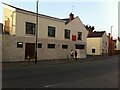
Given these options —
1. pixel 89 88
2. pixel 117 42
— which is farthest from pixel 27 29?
pixel 117 42

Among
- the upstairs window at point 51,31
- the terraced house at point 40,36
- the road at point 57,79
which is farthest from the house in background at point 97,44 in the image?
the road at point 57,79

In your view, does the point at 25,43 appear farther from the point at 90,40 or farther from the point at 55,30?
the point at 90,40

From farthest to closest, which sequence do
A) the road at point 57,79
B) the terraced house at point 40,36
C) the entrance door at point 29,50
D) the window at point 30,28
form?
1. the window at point 30,28
2. the entrance door at point 29,50
3. the terraced house at point 40,36
4. the road at point 57,79

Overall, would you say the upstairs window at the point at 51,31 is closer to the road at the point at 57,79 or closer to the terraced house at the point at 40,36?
the terraced house at the point at 40,36

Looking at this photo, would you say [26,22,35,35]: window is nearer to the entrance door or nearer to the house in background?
the entrance door

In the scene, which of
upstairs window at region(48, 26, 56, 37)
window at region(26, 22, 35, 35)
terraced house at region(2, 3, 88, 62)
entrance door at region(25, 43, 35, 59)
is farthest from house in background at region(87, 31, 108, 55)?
entrance door at region(25, 43, 35, 59)

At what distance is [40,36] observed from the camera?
1805 inches

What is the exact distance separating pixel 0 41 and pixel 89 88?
82.4 feet

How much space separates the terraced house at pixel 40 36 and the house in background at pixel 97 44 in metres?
23.7

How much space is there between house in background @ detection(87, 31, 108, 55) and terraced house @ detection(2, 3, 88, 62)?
23.7 metres

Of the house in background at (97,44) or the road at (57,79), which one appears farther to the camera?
the house in background at (97,44)

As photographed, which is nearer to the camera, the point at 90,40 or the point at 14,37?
the point at 14,37

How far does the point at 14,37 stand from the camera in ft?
130

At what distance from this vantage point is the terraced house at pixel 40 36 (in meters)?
39.6
